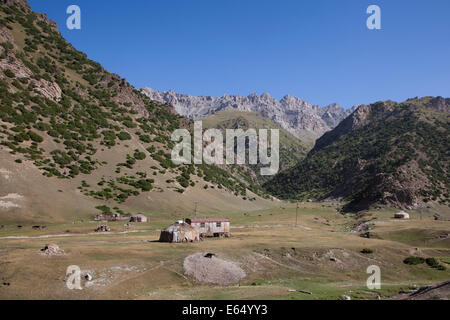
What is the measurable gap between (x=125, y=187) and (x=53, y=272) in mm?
70742

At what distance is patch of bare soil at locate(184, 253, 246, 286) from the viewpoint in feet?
119

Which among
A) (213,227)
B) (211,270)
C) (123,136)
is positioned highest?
(123,136)

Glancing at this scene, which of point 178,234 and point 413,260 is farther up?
point 178,234

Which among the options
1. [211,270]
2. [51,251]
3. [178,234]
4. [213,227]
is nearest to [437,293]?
[211,270]

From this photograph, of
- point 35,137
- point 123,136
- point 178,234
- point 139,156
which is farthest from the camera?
point 123,136

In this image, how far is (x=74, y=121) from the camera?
116m

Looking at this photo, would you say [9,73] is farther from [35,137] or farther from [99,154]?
[99,154]

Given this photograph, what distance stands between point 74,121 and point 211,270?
9663 cm

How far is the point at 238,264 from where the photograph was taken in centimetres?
4109

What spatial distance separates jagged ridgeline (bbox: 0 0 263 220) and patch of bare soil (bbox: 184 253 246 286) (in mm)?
57835

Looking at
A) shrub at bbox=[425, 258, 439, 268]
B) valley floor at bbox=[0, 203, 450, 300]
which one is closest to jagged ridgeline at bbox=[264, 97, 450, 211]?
valley floor at bbox=[0, 203, 450, 300]

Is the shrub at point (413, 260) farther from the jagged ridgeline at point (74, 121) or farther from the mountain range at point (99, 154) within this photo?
the jagged ridgeline at point (74, 121)
